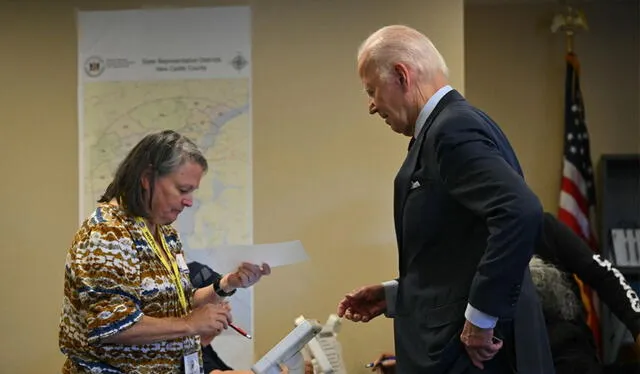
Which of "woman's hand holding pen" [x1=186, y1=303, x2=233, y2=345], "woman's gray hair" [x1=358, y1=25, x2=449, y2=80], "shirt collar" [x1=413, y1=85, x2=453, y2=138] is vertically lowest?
"woman's hand holding pen" [x1=186, y1=303, x2=233, y2=345]

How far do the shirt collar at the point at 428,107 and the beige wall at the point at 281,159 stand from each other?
1.56 metres

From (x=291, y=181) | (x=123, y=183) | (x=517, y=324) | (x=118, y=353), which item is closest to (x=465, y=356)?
(x=517, y=324)

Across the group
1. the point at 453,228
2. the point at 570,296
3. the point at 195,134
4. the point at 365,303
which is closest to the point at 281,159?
the point at 195,134

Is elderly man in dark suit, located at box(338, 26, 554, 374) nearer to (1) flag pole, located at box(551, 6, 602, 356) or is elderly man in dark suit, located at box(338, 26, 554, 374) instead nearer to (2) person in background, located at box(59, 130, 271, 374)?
(2) person in background, located at box(59, 130, 271, 374)

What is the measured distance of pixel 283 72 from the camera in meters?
3.25

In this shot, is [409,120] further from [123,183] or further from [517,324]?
[123,183]

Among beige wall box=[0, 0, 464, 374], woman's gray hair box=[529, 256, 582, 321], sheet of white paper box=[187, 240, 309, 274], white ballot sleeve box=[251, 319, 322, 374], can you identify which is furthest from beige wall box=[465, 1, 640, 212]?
sheet of white paper box=[187, 240, 309, 274]

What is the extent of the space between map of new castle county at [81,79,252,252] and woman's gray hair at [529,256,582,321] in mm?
1202

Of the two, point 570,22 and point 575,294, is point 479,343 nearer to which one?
point 575,294

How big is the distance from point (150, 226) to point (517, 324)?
897 mm

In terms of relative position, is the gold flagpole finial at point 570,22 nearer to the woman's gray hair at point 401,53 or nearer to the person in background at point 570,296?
the person in background at point 570,296

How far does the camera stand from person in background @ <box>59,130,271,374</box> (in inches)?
65.6

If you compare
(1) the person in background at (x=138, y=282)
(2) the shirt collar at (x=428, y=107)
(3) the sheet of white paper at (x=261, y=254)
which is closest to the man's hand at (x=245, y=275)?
(3) the sheet of white paper at (x=261, y=254)

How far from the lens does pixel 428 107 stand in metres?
1.61
